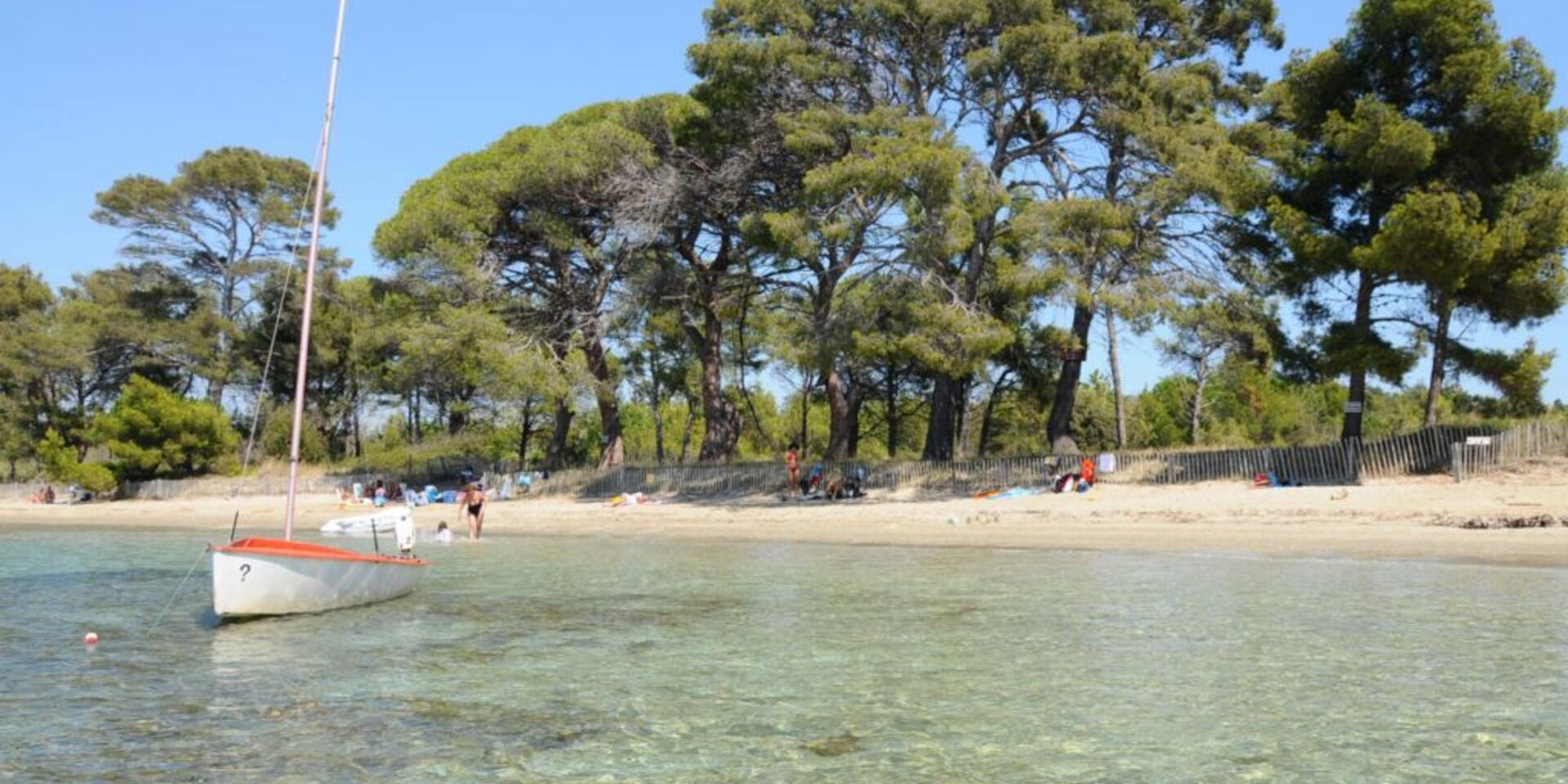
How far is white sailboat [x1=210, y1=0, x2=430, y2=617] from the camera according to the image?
1293cm

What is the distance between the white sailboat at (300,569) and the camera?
509 inches

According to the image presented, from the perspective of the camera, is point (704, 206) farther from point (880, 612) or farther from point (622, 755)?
point (622, 755)

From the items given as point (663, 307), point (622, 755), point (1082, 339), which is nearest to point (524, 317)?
point (663, 307)

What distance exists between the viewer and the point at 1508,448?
23.3 m

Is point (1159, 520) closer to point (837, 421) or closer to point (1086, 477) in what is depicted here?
point (1086, 477)

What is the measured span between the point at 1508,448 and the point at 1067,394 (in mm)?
10735

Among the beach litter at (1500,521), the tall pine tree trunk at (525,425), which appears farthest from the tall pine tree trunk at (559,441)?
the beach litter at (1500,521)

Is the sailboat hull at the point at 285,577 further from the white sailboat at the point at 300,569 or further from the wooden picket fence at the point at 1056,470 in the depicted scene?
the wooden picket fence at the point at 1056,470

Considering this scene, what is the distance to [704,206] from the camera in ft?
116

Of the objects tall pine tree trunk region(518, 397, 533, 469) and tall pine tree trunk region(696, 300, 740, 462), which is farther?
tall pine tree trunk region(518, 397, 533, 469)

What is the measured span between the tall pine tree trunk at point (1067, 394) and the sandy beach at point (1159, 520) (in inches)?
134

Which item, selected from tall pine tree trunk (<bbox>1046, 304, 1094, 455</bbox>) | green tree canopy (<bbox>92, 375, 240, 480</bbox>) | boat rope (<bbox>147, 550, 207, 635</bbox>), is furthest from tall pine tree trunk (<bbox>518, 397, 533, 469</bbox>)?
boat rope (<bbox>147, 550, 207, 635</bbox>)

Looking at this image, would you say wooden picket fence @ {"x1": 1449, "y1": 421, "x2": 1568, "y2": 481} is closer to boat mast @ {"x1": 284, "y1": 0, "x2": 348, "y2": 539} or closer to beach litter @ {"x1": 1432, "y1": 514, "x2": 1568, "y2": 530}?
beach litter @ {"x1": 1432, "y1": 514, "x2": 1568, "y2": 530}

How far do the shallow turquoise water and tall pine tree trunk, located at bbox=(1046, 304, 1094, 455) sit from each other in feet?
47.0
